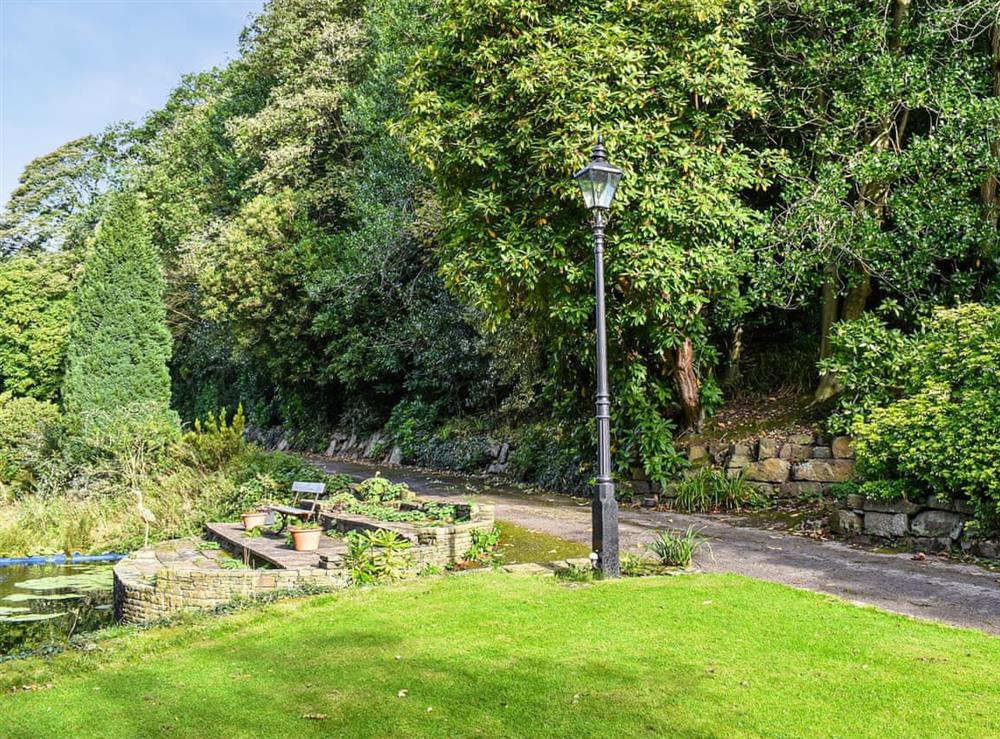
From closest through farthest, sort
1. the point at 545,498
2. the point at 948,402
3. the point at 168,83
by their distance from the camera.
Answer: the point at 948,402, the point at 545,498, the point at 168,83

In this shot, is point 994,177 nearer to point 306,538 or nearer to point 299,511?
point 306,538

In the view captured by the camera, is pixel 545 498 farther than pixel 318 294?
No

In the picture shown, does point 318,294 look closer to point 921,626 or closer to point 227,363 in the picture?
point 227,363

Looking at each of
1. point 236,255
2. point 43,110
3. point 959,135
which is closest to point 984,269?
point 959,135

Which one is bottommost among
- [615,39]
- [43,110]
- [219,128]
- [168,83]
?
[615,39]

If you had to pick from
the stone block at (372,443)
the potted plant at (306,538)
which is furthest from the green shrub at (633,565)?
the stone block at (372,443)

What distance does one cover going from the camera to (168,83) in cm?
4625

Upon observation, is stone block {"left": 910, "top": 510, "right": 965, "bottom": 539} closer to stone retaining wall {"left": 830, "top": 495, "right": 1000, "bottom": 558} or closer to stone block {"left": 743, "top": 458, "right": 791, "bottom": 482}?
stone retaining wall {"left": 830, "top": 495, "right": 1000, "bottom": 558}

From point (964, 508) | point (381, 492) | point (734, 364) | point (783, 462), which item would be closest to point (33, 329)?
point (381, 492)

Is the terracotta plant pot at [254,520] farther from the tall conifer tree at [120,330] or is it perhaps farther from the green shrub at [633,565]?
the tall conifer tree at [120,330]

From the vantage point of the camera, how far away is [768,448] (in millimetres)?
12828

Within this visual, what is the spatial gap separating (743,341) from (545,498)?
5040mm

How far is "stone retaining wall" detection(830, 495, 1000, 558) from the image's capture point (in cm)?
882

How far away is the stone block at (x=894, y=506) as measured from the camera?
9.38m
